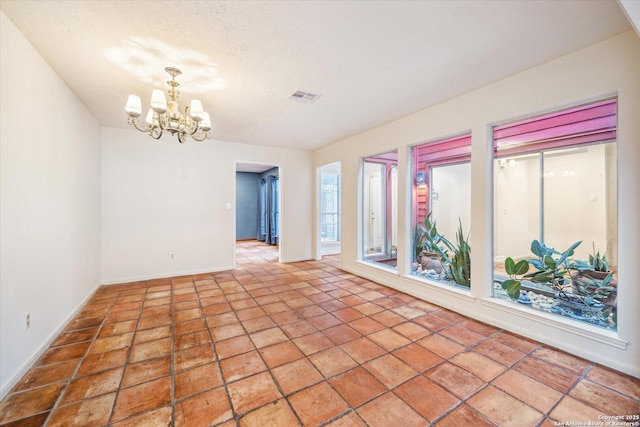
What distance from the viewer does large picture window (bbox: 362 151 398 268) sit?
15.5ft

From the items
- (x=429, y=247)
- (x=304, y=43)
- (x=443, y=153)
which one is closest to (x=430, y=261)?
(x=429, y=247)

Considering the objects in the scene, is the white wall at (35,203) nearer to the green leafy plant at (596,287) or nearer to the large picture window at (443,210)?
the large picture window at (443,210)

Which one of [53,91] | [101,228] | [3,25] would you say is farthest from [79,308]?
[3,25]

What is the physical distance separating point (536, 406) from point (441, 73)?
2.68m

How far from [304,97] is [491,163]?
2.19m

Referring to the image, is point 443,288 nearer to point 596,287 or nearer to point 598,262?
point 596,287

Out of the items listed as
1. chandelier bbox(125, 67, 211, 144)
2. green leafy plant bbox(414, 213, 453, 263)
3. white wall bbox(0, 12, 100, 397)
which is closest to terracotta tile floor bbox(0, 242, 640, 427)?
white wall bbox(0, 12, 100, 397)

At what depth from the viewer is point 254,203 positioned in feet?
30.7

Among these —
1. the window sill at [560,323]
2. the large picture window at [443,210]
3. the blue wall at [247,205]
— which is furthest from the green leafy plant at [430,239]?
the blue wall at [247,205]

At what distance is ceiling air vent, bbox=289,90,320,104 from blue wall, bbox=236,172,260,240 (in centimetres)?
649

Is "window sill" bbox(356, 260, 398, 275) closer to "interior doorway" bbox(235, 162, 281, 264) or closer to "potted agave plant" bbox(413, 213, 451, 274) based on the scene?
"potted agave plant" bbox(413, 213, 451, 274)

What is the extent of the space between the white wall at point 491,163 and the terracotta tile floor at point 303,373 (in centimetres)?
17

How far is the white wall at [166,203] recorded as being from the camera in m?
4.16

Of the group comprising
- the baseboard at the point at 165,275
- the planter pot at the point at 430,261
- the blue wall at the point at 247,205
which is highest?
the blue wall at the point at 247,205
